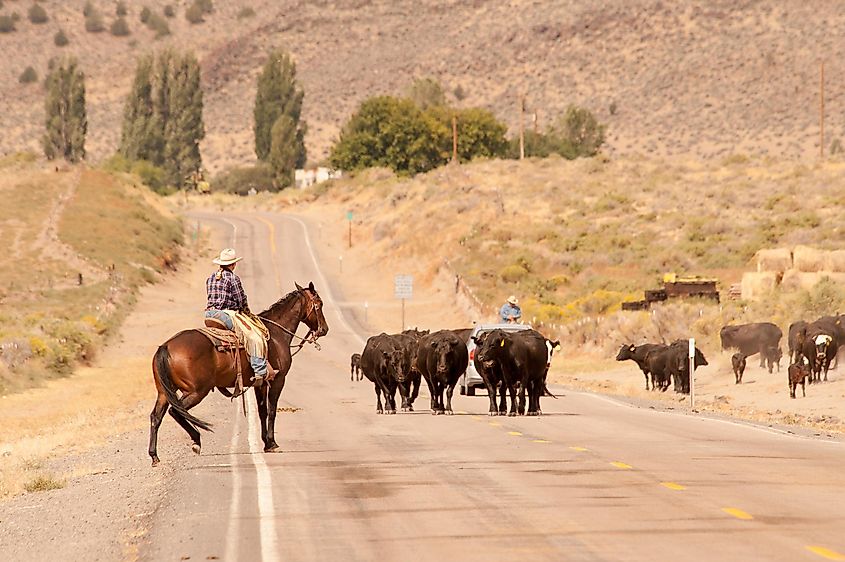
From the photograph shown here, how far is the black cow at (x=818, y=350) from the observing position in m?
35.3

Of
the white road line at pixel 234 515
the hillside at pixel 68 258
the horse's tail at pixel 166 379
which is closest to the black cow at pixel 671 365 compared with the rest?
the white road line at pixel 234 515

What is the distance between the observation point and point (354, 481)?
638 inches

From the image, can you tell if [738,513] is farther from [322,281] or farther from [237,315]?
[322,281]

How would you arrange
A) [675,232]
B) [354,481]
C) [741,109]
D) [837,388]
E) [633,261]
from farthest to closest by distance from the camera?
[741,109] < [675,232] < [633,261] < [837,388] < [354,481]

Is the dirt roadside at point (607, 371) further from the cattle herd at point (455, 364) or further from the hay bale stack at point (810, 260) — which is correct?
the hay bale stack at point (810, 260)

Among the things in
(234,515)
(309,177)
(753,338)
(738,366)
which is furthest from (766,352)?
(309,177)

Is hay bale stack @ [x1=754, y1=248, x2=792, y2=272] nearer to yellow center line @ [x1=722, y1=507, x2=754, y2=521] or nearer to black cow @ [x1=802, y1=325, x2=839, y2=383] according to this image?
black cow @ [x1=802, y1=325, x2=839, y2=383]

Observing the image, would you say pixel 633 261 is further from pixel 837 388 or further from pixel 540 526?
pixel 540 526

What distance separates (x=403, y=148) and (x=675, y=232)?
178 ft

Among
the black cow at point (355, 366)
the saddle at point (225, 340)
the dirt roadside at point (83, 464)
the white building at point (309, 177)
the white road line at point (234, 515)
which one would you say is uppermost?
the white building at point (309, 177)

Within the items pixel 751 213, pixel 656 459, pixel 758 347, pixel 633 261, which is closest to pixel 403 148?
pixel 751 213

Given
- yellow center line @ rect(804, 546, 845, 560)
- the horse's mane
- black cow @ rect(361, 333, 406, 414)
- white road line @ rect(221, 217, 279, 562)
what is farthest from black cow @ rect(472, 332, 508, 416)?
yellow center line @ rect(804, 546, 845, 560)

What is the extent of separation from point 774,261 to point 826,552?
51.0 metres

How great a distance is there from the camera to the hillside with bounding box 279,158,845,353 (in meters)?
56.4
